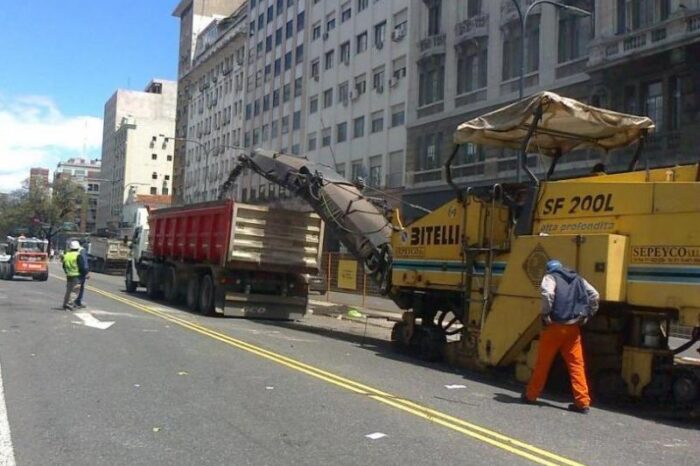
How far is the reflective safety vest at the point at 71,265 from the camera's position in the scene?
17141 millimetres

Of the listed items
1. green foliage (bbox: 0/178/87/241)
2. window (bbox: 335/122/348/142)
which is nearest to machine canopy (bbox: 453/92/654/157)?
window (bbox: 335/122/348/142)

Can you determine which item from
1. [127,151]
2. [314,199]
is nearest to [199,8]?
[127,151]

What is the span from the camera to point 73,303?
18.4 metres

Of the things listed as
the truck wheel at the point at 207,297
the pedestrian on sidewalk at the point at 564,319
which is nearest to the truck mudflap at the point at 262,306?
the truck wheel at the point at 207,297

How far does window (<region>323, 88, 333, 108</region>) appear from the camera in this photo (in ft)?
160

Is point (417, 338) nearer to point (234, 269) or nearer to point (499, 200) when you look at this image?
point (499, 200)

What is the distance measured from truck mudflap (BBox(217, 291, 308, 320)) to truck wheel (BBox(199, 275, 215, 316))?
0.59 m

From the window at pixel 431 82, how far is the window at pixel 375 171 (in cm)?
539

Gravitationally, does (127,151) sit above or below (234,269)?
above

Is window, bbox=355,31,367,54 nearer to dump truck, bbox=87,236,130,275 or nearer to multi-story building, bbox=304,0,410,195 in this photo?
multi-story building, bbox=304,0,410,195

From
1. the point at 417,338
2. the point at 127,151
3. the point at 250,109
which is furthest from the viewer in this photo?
the point at 127,151

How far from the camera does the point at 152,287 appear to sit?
78.2 ft

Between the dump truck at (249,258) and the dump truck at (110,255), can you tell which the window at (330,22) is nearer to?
the dump truck at (110,255)

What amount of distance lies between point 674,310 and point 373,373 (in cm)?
409
